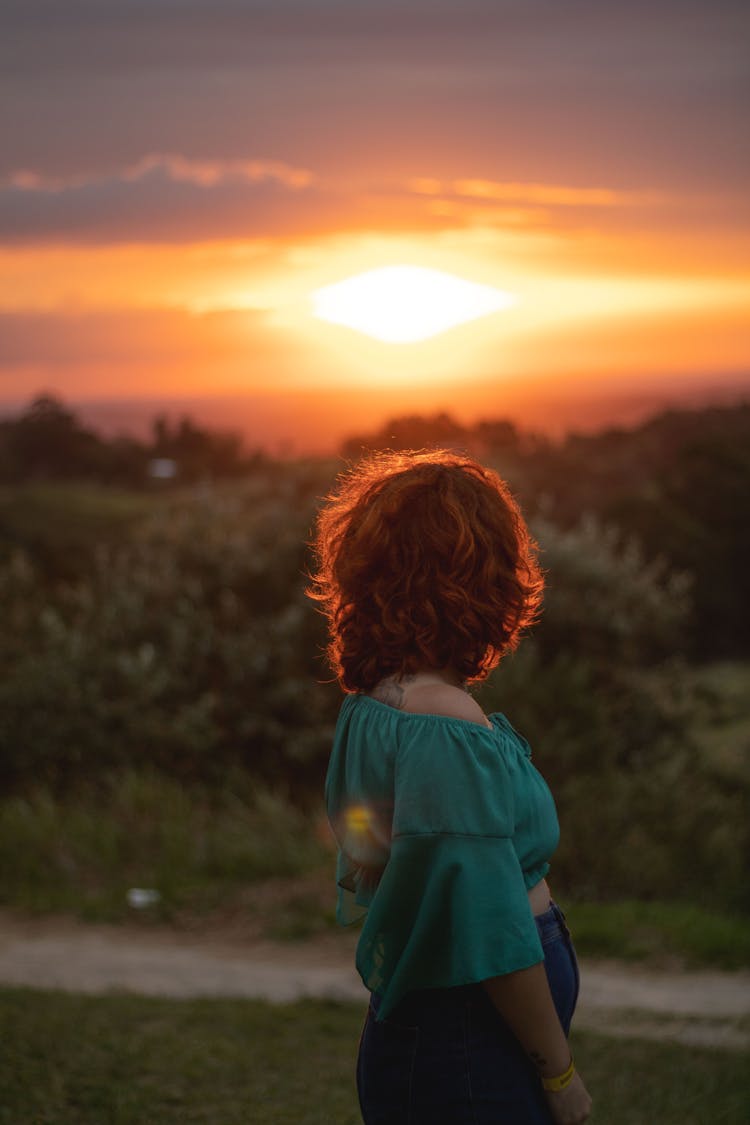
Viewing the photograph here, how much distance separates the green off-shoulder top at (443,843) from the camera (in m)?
2.20

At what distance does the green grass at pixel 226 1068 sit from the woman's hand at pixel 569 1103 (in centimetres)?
243

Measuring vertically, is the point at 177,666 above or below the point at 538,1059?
below

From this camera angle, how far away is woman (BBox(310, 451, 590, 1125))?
2.21 metres

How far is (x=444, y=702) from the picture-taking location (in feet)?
7.63

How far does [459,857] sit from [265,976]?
5.26 metres

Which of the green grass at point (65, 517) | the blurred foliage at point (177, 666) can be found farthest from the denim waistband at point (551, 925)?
the green grass at point (65, 517)

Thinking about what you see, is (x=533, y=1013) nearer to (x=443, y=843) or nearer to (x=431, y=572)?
(x=443, y=843)

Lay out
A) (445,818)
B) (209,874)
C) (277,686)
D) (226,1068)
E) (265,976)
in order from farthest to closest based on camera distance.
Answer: (277,686), (209,874), (265,976), (226,1068), (445,818)

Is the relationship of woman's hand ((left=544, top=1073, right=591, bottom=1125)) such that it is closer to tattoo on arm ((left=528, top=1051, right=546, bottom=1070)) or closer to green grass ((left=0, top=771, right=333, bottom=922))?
tattoo on arm ((left=528, top=1051, right=546, bottom=1070))

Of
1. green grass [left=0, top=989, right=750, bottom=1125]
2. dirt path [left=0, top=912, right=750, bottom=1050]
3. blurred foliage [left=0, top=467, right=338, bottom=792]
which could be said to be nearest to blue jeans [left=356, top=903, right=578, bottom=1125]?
green grass [left=0, top=989, right=750, bottom=1125]

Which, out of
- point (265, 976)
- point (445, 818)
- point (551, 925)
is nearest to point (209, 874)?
point (265, 976)

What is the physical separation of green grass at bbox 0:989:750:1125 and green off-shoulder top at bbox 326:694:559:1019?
2.45m

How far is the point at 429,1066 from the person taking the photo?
2314 millimetres

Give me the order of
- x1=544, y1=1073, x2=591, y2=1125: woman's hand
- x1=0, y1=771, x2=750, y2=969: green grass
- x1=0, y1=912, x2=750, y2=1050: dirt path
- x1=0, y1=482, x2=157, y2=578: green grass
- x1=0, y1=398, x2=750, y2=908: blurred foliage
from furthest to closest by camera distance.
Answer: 1. x1=0, y1=482, x2=157, y2=578: green grass
2. x1=0, y1=398, x2=750, y2=908: blurred foliage
3. x1=0, y1=771, x2=750, y2=969: green grass
4. x1=0, y1=912, x2=750, y2=1050: dirt path
5. x1=544, y1=1073, x2=591, y2=1125: woman's hand
